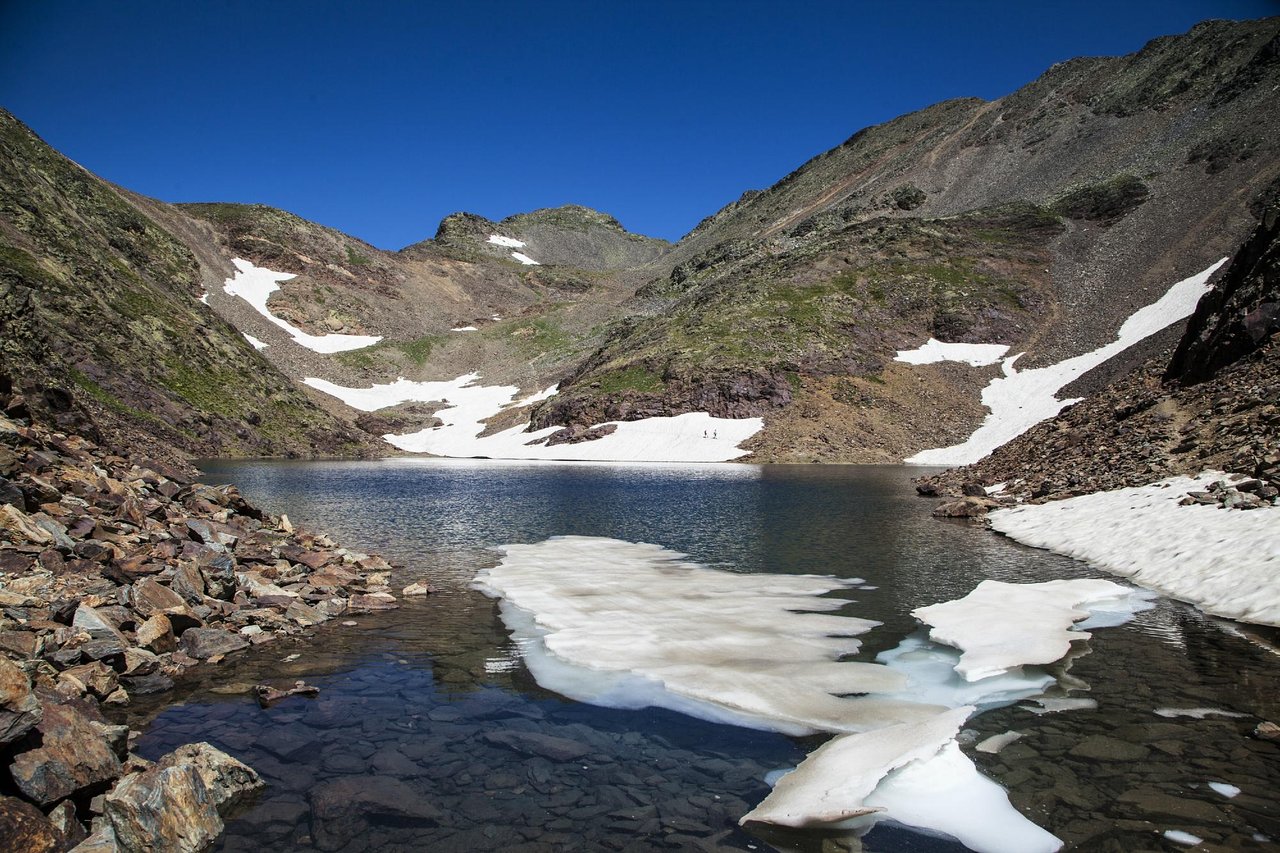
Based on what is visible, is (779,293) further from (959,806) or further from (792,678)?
(959,806)

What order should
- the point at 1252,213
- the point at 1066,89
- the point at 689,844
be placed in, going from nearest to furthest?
the point at 689,844
the point at 1252,213
the point at 1066,89

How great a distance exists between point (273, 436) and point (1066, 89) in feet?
585

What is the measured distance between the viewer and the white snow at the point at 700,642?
1016cm

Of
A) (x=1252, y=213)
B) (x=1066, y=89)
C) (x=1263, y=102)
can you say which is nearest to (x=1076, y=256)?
(x=1252, y=213)

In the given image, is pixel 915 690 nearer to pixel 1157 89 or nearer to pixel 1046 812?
pixel 1046 812

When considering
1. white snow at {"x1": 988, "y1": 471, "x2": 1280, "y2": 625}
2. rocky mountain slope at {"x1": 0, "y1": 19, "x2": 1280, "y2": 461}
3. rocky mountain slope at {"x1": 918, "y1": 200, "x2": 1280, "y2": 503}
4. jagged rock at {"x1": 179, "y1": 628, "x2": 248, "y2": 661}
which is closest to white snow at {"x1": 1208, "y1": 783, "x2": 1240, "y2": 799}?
white snow at {"x1": 988, "y1": 471, "x2": 1280, "y2": 625}

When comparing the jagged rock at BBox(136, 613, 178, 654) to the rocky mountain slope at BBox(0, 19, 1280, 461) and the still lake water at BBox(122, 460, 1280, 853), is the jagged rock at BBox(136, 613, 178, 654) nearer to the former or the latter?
the still lake water at BBox(122, 460, 1280, 853)

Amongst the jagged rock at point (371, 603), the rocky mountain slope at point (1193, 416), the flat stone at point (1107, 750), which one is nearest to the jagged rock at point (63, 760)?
the jagged rock at point (371, 603)

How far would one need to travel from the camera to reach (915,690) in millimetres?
10641

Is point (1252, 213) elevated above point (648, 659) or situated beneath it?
elevated above

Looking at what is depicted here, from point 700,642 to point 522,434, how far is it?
8538 cm

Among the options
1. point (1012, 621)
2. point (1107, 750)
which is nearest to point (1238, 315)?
point (1012, 621)

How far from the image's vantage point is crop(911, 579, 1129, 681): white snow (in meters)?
11.8

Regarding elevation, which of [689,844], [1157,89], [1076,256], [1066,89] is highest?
[1066,89]
